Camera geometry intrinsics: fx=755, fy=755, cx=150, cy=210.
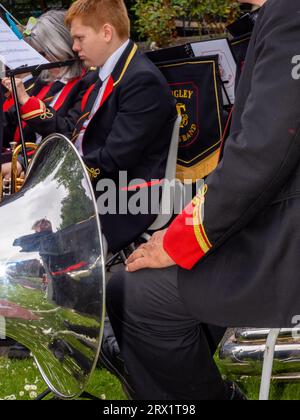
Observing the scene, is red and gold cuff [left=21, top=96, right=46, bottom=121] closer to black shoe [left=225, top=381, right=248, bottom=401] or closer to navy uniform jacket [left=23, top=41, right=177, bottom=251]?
navy uniform jacket [left=23, top=41, right=177, bottom=251]

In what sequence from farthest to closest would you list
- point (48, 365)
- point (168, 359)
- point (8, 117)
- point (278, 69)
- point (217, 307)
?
point (8, 117) → point (48, 365) → point (168, 359) → point (217, 307) → point (278, 69)

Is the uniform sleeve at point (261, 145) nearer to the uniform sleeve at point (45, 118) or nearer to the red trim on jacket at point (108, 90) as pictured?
the red trim on jacket at point (108, 90)

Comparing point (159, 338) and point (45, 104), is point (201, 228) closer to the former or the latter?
point (159, 338)

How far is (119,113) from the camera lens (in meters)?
3.01

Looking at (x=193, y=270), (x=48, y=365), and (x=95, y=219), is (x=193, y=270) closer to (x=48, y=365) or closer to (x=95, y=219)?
(x=95, y=219)

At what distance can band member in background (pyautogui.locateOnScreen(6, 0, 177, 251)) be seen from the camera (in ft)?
9.78

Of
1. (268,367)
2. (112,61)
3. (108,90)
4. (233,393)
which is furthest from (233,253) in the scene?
(112,61)

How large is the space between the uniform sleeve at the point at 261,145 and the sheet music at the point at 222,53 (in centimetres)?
172

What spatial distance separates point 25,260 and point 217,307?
0.50m

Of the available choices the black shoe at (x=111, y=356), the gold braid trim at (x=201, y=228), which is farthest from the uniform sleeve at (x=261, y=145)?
the black shoe at (x=111, y=356)

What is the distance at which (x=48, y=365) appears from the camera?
6.38 feet

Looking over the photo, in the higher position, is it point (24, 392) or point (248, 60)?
point (248, 60)

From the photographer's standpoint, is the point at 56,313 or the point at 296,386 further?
the point at 296,386
